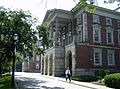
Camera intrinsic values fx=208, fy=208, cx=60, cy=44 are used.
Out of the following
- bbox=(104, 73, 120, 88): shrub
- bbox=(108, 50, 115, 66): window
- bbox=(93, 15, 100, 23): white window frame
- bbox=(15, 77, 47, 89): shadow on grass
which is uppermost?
bbox=(93, 15, 100, 23): white window frame

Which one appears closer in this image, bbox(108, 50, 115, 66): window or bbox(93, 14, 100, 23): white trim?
bbox(93, 14, 100, 23): white trim

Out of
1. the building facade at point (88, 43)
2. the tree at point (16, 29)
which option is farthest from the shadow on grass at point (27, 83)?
the building facade at point (88, 43)

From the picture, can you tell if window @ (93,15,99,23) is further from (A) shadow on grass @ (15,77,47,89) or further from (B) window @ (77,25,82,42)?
(A) shadow on grass @ (15,77,47,89)

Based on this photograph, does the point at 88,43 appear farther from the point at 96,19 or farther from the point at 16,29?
the point at 16,29

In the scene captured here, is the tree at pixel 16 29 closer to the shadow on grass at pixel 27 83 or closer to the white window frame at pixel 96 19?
the shadow on grass at pixel 27 83

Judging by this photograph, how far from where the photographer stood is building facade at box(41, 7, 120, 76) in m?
33.4

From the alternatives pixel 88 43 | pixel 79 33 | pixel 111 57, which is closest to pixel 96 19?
pixel 79 33

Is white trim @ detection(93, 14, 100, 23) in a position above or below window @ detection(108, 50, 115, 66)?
above

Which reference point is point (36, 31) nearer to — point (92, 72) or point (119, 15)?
point (92, 72)

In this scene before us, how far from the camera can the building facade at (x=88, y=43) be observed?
33.4 meters

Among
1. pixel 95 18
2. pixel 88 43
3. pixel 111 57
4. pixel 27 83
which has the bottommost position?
pixel 27 83

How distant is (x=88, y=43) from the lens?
112ft

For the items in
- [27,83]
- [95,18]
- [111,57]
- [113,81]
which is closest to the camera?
[113,81]

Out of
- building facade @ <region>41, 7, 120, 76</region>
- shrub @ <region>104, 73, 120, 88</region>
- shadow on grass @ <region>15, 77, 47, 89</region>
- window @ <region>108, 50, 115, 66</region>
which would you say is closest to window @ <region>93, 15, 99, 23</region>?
building facade @ <region>41, 7, 120, 76</region>
